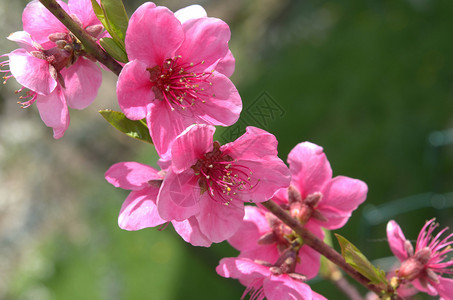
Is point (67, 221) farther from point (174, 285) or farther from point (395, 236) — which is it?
point (395, 236)

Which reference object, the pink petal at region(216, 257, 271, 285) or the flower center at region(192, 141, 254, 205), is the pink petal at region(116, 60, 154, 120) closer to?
the flower center at region(192, 141, 254, 205)

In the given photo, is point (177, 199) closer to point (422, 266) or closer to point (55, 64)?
point (55, 64)

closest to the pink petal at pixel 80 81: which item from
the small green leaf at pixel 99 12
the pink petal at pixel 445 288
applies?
the small green leaf at pixel 99 12

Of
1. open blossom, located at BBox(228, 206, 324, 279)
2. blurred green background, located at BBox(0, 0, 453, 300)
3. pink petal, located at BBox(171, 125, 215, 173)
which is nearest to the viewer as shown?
pink petal, located at BBox(171, 125, 215, 173)

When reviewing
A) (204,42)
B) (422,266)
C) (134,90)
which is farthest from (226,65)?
(422,266)

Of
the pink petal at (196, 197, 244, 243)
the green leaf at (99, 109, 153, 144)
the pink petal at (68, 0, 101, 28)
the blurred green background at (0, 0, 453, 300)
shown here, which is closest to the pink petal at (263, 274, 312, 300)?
the pink petal at (196, 197, 244, 243)

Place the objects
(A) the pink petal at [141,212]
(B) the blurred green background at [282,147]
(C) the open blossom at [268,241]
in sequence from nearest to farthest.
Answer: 1. (A) the pink petal at [141,212]
2. (C) the open blossom at [268,241]
3. (B) the blurred green background at [282,147]

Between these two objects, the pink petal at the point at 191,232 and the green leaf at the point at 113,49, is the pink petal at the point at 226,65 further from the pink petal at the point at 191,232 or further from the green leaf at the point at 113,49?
the pink petal at the point at 191,232

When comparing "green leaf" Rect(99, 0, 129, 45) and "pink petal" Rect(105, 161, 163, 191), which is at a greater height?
"green leaf" Rect(99, 0, 129, 45)
